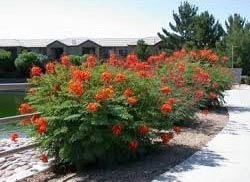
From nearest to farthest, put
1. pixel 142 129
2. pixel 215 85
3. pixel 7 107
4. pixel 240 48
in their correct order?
pixel 142 129, pixel 215 85, pixel 7 107, pixel 240 48

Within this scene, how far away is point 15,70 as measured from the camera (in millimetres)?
52719

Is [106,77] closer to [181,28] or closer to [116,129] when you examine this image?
[116,129]

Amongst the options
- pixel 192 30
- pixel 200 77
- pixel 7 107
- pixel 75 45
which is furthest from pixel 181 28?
pixel 200 77

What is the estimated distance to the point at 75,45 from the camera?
67250 mm

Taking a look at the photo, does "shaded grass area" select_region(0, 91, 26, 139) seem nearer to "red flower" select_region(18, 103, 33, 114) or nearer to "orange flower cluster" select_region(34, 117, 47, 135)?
"red flower" select_region(18, 103, 33, 114)

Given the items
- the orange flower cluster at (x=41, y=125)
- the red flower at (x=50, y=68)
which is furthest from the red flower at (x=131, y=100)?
the red flower at (x=50, y=68)

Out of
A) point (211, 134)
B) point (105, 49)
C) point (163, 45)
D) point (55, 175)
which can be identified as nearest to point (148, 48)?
point (163, 45)

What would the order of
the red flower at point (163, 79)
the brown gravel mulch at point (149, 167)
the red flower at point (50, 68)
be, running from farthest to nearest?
the red flower at point (163, 79), the red flower at point (50, 68), the brown gravel mulch at point (149, 167)

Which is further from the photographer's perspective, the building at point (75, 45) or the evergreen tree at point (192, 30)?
the building at point (75, 45)

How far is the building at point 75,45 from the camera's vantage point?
67562 millimetres

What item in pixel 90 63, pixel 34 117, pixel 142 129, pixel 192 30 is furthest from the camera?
pixel 192 30

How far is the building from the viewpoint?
222 feet

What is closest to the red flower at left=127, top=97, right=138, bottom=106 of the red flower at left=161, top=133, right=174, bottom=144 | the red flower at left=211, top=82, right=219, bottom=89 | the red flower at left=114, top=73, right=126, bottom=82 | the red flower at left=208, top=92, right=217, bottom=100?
the red flower at left=114, top=73, right=126, bottom=82

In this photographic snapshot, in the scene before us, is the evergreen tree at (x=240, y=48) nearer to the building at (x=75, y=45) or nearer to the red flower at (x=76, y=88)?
the building at (x=75, y=45)
